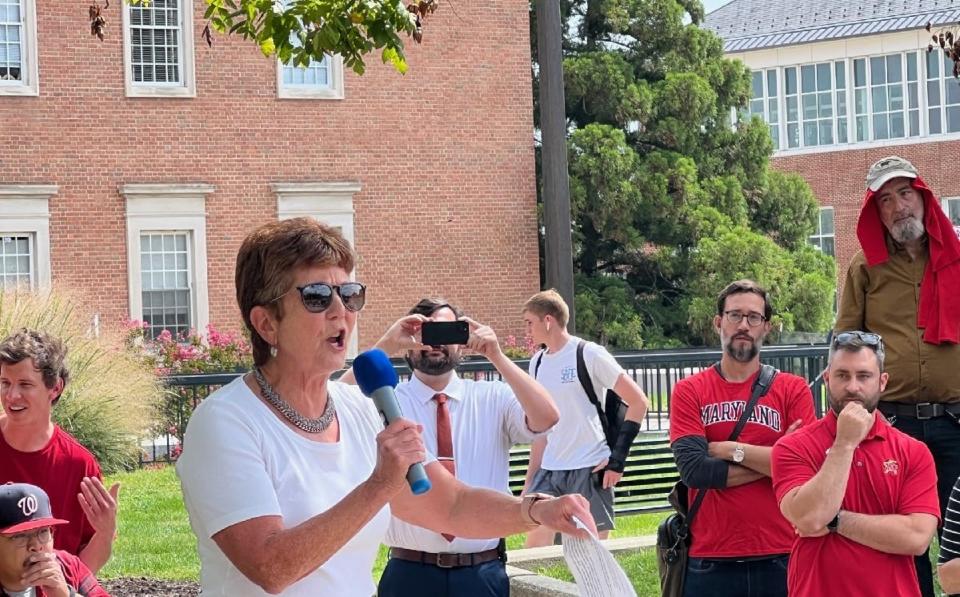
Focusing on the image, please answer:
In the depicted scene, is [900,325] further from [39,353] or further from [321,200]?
[321,200]

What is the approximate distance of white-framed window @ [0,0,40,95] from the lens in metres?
29.4

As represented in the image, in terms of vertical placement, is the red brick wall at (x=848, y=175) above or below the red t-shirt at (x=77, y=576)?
above

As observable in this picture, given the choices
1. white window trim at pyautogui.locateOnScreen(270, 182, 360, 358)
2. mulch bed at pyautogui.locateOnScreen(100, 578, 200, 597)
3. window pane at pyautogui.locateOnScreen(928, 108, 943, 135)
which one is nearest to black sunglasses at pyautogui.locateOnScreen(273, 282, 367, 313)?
mulch bed at pyautogui.locateOnScreen(100, 578, 200, 597)

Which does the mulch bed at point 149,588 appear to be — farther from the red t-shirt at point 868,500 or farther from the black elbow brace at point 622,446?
the red t-shirt at point 868,500

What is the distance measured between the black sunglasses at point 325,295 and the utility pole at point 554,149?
28.9ft

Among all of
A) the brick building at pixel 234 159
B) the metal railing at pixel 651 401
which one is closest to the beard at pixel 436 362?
the metal railing at pixel 651 401

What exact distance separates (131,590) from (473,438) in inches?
172

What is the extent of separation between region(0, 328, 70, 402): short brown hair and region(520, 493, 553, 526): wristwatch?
272 centimetres

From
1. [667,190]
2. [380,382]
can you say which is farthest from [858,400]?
[667,190]

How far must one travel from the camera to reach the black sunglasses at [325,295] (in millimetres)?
3740

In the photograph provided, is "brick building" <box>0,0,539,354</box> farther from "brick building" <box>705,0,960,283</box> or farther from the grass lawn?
"brick building" <box>705,0,960,283</box>

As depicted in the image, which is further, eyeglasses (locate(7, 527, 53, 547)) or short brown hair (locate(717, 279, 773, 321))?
short brown hair (locate(717, 279, 773, 321))

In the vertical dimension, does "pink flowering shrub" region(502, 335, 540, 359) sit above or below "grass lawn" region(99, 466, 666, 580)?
above

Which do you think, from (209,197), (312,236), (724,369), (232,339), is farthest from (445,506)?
(209,197)
